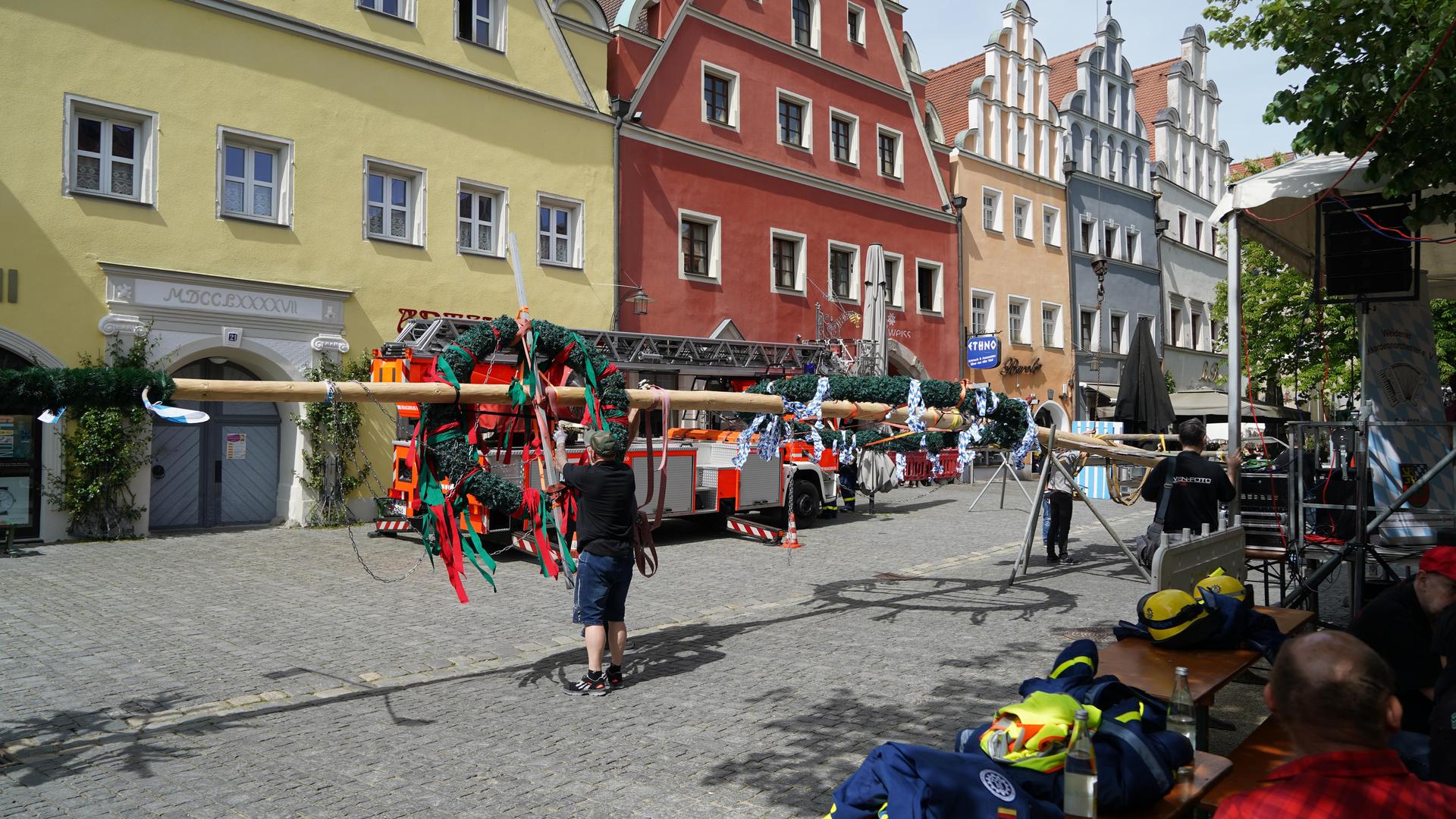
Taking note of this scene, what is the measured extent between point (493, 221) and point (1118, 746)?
1698 centimetres

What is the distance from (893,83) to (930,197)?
3277 mm

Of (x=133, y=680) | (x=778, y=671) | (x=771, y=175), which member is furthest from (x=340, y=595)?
(x=771, y=175)

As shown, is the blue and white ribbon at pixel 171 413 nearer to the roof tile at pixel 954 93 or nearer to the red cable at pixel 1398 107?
the red cable at pixel 1398 107

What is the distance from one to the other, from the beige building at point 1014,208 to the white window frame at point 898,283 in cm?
291

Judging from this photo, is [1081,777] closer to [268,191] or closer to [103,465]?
[103,465]

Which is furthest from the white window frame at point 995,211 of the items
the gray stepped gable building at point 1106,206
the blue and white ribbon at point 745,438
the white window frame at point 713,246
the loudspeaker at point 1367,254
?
the blue and white ribbon at point 745,438

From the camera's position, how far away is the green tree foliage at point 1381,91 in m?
6.64

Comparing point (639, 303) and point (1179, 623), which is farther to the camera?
point (639, 303)

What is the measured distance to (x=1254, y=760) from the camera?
3.89 metres

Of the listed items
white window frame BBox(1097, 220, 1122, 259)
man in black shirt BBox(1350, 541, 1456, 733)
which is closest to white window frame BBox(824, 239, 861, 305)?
white window frame BBox(1097, 220, 1122, 259)

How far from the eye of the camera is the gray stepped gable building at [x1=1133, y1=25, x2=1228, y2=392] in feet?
124

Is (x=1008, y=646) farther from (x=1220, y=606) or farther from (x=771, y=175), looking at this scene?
(x=771, y=175)

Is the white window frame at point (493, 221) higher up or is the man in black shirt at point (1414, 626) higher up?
the white window frame at point (493, 221)

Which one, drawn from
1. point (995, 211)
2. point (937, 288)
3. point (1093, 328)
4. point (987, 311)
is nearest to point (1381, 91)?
point (937, 288)
